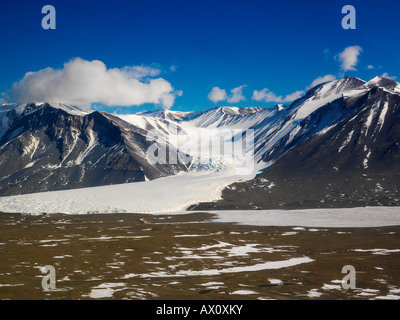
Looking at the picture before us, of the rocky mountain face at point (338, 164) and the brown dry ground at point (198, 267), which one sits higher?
the rocky mountain face at point (338, 164)

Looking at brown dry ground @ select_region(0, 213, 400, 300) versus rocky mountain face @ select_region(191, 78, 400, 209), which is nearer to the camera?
brown dry ground @ select_region(0, 213, 400, 300)

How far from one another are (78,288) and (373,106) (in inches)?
6984

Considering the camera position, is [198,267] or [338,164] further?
[338,164]

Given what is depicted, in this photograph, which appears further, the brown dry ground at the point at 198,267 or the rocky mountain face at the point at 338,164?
the rocky mountain face at the point at 338,164

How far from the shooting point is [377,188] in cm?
11319

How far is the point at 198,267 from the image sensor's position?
99.1 ft

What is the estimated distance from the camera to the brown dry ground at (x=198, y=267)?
20.6 metres

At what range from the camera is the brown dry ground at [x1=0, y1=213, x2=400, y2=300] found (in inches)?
812

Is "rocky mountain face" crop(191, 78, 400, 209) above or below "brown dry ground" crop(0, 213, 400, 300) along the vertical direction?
above

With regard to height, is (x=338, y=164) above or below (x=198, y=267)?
above

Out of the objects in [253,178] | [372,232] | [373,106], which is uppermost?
[373,106]
